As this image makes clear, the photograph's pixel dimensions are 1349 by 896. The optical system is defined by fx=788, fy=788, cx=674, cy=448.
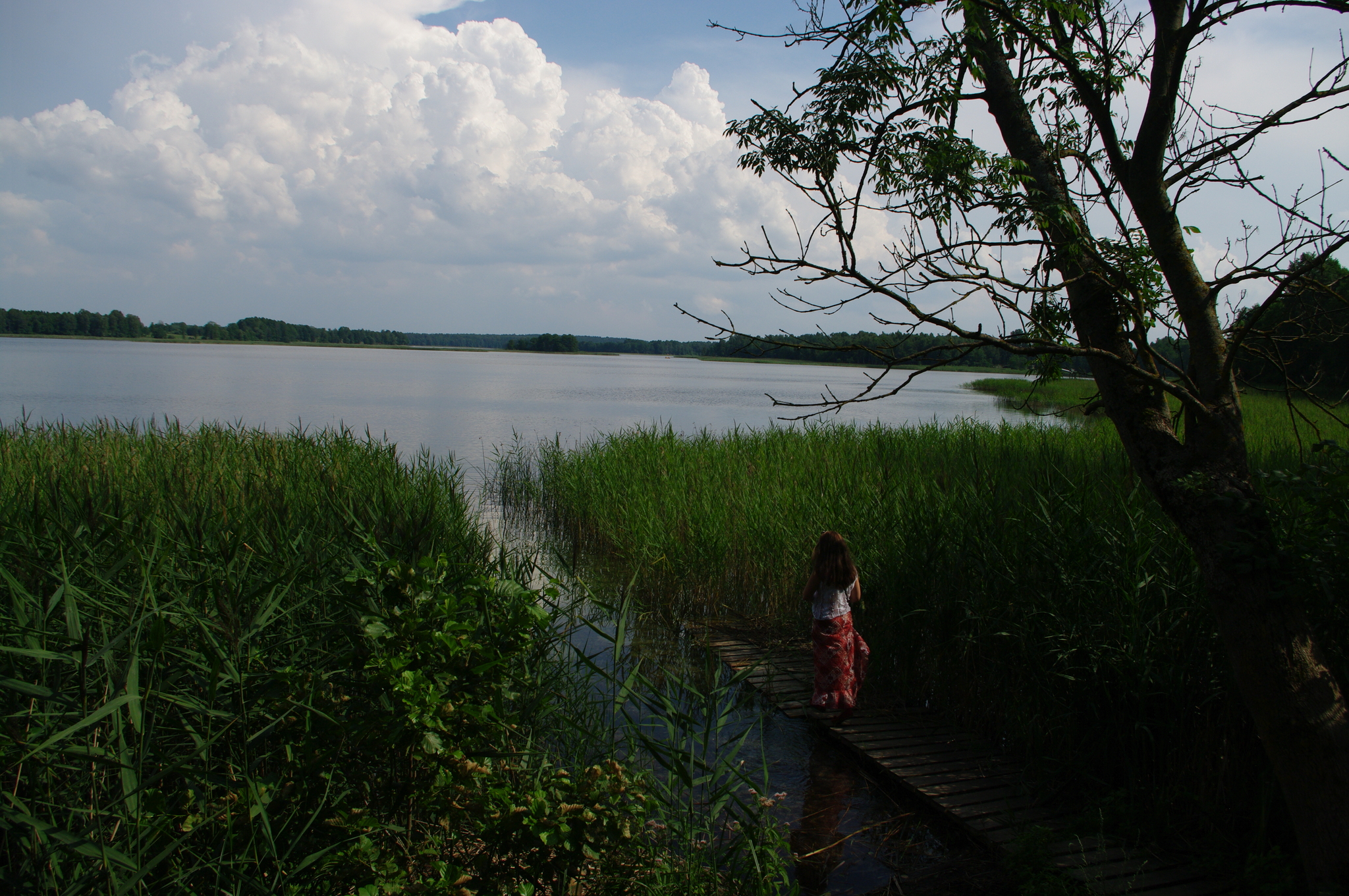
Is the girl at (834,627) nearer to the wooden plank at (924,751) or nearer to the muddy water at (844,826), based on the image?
the muddy water at (844,826)

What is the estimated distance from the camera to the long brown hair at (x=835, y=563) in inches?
200

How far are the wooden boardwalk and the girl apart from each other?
17 cm

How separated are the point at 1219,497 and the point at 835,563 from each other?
261cm

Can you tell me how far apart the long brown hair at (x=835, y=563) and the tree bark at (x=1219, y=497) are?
2161 millimetres

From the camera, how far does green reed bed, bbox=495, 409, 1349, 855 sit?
3643mm

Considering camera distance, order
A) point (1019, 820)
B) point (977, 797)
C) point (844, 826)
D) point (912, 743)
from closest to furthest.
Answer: point (1019, 820) < point (977, 797) < point (844, 826) < point (912, 743)

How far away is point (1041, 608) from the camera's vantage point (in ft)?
14.7

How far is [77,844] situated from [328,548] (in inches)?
85.6

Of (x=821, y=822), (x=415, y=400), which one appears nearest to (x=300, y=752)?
(x=821, y=822)

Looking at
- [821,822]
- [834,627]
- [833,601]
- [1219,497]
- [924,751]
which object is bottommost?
[821,822]

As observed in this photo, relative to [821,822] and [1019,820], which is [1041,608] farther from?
[821,822]

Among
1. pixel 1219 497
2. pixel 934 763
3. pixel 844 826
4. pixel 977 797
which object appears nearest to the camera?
pixel 1219 497

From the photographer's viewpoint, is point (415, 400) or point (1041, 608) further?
point (415, 400)

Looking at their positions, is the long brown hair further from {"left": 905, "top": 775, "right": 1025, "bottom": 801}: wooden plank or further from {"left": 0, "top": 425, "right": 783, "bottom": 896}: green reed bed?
{"left": 0, "top": 425, "right": 783, "bottom": 896}: green reed bed
